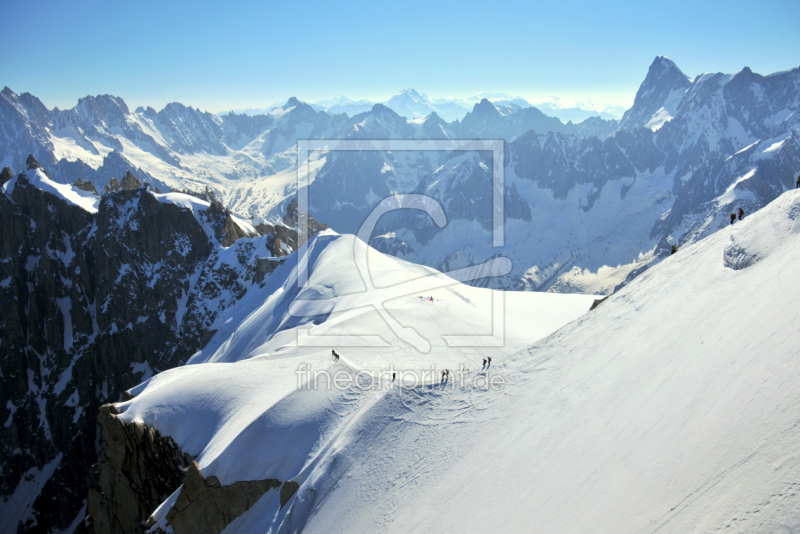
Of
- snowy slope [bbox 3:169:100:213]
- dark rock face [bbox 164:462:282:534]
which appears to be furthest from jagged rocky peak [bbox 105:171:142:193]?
dark rock face [bbox 164:462:282:534]

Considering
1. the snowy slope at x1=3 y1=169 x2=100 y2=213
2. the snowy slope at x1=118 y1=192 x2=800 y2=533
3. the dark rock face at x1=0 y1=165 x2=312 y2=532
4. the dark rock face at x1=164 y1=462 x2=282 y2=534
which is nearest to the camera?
the snowy slope at x1=118 y1=192 x2=800 y2=533

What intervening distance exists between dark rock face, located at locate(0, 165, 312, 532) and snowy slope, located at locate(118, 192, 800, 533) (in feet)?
283

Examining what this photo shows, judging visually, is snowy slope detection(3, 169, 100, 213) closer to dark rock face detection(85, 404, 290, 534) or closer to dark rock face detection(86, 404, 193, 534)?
dark rock face detection(86, 404, 193, 534)

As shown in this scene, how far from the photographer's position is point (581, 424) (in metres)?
21.0

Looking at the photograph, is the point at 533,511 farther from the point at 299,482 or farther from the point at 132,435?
the point at 132,435

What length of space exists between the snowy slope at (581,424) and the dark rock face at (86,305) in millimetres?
86117

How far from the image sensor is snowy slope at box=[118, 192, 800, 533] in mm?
13922

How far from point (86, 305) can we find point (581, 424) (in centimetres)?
14770

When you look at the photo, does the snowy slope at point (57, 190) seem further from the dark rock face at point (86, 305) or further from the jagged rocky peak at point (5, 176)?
the jagged rocky peak at point (5, 176)

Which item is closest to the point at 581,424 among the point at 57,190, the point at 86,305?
the point at 86,305

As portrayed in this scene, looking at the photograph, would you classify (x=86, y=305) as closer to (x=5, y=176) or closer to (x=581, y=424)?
(x=5, y=176)

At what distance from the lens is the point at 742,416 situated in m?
14.4

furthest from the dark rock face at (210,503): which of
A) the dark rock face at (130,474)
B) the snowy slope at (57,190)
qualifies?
the snowy slope at (57,190)

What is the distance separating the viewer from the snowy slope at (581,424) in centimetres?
1392
